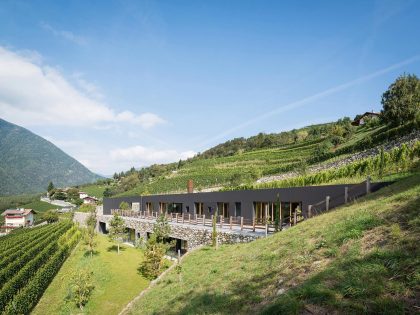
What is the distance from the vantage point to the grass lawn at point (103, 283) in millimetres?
18172

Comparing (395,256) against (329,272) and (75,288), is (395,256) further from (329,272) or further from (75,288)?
(75,288)

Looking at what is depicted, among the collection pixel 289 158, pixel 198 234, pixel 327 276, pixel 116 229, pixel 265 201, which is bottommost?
pixel 116 229

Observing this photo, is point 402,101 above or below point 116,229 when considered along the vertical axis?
above

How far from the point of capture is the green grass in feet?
19.2

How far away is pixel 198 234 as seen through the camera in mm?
A: 25453

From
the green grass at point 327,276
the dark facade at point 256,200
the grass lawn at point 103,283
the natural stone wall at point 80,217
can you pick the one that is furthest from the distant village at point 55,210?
→ the green grass at point 327,276

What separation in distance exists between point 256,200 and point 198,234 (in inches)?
216

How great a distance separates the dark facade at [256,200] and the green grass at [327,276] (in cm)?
818

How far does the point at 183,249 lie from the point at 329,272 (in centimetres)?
2317

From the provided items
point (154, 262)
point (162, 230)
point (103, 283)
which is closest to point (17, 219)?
point (162, 230)

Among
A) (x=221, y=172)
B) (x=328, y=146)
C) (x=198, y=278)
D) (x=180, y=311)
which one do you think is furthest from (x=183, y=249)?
(x=221, y=172)

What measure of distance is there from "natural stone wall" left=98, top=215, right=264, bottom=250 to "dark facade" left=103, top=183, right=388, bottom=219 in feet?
10.6

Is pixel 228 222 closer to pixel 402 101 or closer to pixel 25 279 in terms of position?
pixel 25 279

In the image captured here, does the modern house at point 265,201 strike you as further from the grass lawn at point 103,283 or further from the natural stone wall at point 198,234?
the grass lawn at point 103,283
